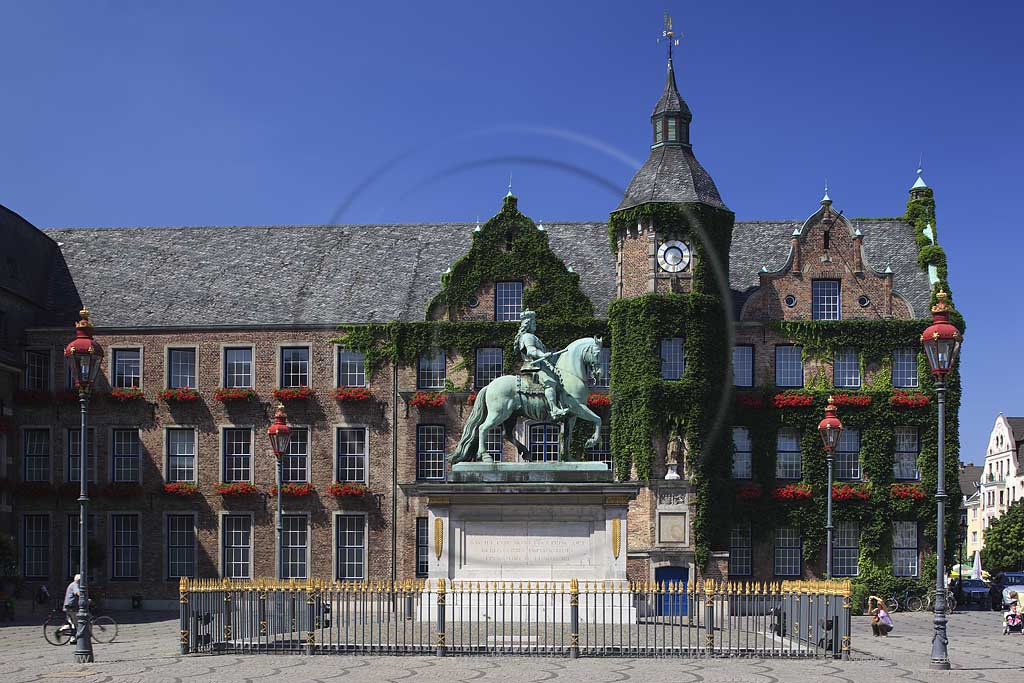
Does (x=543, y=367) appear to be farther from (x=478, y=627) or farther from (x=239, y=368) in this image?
(x=239, y=368)

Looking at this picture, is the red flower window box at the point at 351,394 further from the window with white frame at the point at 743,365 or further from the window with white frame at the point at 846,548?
the window with white frame at the point at 846,548

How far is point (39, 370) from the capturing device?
56688 millimetres

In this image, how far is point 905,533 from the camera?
176 feet

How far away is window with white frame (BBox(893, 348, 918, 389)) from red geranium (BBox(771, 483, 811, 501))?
5.73 meters

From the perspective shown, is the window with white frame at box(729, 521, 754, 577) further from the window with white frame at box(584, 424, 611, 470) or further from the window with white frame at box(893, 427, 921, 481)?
the window with white frame at box(893, 427, 921, 481)

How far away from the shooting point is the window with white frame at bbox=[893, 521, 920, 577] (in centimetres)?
5350

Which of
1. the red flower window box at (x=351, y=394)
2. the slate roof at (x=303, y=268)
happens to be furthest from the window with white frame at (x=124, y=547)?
the red flower window box at (x=351, y=394)

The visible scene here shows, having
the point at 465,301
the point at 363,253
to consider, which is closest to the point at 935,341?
the point at 465,301

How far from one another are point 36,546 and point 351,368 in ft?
49.4

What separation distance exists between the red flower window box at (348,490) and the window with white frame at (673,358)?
43.1 feet

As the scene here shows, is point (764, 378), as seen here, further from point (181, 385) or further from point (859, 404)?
point (181, 385)

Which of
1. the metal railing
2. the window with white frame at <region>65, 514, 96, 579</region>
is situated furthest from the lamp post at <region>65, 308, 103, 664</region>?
the window with white frame at <region>65, 514, 96, 579</region>

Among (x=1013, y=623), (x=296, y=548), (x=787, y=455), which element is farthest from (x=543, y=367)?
(x=296, y=548)

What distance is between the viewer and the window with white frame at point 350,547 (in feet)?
179
